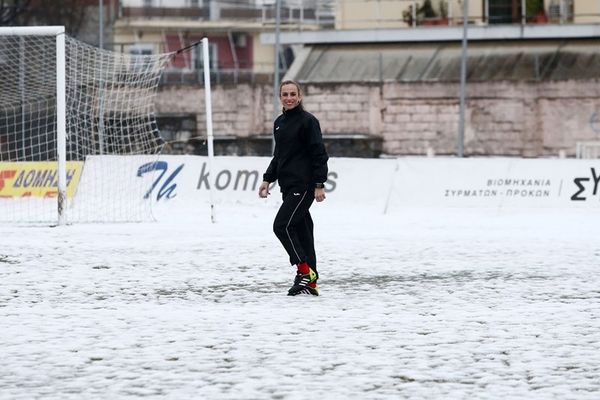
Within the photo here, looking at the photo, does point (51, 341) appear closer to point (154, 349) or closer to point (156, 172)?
point (154, 349)

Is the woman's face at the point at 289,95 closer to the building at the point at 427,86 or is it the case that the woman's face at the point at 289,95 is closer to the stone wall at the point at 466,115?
the building at the point at 427,86

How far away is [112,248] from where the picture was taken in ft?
57.6

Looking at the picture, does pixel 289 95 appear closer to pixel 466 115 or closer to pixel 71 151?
pixel 71 151

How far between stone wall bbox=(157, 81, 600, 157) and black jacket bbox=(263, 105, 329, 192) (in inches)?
1343

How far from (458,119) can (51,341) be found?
1509 inches

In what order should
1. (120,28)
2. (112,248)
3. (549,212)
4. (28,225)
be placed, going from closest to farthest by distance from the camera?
(112,248) → (28,225) → (549,212) → (120,28)

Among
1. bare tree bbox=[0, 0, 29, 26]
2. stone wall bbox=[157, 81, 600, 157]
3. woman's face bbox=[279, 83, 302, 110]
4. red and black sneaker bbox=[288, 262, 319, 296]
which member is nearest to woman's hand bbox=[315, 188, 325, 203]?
red and black sneaker bbox=[288, 262, 319, 296]

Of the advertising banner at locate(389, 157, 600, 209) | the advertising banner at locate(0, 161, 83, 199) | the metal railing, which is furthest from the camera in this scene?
the metal railing

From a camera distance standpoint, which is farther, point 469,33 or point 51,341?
point 469,33

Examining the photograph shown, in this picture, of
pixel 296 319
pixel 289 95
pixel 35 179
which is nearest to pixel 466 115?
pixel 35 179

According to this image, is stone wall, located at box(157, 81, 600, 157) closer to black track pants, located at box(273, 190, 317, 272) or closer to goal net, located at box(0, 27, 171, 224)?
goal net, located at box(0, 27, 171, 224)

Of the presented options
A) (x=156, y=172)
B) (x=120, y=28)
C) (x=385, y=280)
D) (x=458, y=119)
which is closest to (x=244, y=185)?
(x=156, y=172)

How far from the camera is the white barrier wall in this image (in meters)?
26.3

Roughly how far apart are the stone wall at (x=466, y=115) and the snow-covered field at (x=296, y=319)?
1080 inches
